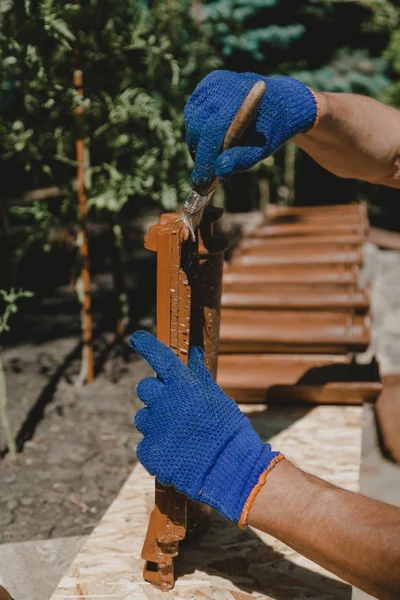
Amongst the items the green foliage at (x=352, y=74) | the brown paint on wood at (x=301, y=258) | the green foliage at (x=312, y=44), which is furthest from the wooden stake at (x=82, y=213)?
the green foliage at (x=352, y=74)

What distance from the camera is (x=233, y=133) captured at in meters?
1.58

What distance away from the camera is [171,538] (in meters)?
1.81

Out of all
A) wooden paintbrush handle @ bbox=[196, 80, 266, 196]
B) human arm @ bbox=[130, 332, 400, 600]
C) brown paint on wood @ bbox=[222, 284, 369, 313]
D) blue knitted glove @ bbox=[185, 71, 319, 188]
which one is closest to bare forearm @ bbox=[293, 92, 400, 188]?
blue knitted glove @ bbox=[185, 71, 319, 188]

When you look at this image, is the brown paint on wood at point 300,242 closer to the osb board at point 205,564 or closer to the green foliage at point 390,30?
the osb board at point 205,564

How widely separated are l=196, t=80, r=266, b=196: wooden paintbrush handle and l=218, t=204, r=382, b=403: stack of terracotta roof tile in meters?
1.66

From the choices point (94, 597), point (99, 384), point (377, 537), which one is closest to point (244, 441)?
point (377, 537)

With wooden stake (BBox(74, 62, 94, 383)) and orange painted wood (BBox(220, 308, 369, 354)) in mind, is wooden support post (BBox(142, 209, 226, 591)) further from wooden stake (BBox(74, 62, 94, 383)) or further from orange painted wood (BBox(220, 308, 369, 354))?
wooden stake (BBox(74, 62, 94, 383))

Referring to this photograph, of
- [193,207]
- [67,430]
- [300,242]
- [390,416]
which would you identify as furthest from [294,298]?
[193,207]

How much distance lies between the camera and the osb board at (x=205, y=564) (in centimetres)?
189

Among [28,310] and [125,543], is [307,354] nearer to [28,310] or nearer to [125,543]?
[125,543]

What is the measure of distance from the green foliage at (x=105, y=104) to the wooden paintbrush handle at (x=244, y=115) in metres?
2.08

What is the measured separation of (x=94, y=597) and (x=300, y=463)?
109cm

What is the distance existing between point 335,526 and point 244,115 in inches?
38.0

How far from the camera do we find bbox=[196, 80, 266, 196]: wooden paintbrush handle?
5.04 ft
